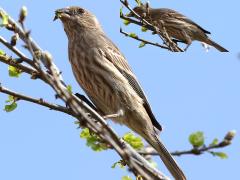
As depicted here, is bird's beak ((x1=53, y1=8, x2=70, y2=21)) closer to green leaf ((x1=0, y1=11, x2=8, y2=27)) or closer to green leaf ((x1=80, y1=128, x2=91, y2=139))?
green leaf ((x1=80, y1=128, x2=91, y2=139))

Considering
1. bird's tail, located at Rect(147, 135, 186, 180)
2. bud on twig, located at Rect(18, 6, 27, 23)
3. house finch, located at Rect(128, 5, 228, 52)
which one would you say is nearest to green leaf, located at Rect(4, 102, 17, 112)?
bud on twig, located at Rect(18, 6, 27, 23)

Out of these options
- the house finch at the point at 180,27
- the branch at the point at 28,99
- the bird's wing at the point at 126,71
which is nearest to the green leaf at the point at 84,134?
the branch at the point at 28,99

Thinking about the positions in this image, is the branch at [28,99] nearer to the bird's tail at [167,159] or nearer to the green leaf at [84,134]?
the green leaf at [84,134]

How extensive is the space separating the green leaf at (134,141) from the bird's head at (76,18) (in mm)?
2929

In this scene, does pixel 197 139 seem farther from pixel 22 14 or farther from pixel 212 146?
pixel 22 14

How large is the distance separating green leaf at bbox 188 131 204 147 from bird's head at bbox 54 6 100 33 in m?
4.07

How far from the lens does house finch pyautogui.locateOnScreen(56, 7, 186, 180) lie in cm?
716

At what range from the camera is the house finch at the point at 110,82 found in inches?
282

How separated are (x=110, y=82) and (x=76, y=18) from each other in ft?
5.26

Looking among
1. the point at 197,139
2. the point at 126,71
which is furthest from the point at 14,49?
the point at 126,71

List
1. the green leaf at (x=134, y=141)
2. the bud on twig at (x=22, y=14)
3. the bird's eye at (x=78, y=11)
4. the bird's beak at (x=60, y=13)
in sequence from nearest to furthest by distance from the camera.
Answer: the bud on twig at (x=22, y=14) < the green leaf at (x=134, y=141) < the bird's beak at (x=60, y=13) < the bird's eye at (x=78, y=11)

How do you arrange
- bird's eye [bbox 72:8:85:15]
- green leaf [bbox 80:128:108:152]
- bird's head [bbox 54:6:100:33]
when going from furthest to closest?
bird's eye [bbox 72:8:85:15]
bird's head [bbox 54:6:100:33]
green leaf [bbox 80:128:108:152]

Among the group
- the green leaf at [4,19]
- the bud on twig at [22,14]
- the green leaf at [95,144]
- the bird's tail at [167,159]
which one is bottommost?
the bird's tail at [167,159]

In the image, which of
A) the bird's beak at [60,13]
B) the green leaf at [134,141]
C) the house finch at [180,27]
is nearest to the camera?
the green leaf at [134,141]
